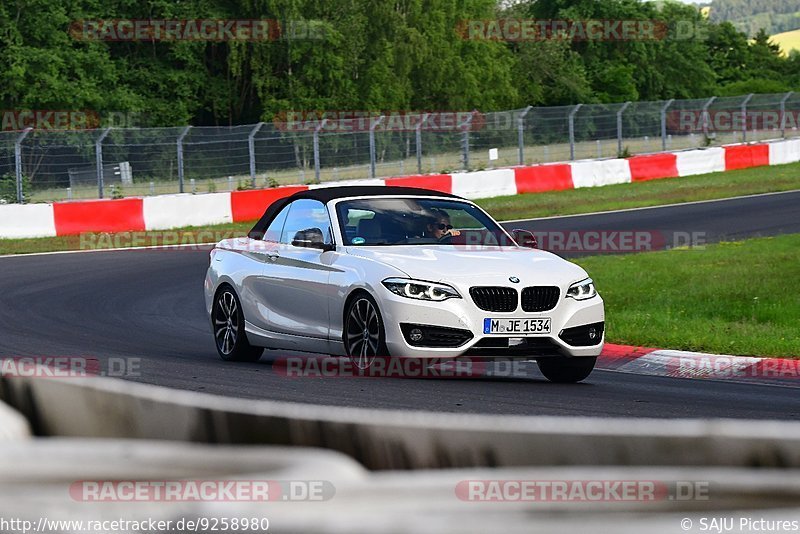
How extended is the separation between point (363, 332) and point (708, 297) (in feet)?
19.9

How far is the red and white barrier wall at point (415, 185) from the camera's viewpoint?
26436 mm

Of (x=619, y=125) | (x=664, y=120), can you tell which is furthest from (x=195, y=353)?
(x=664, y=120)

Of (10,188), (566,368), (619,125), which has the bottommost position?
(566,368)

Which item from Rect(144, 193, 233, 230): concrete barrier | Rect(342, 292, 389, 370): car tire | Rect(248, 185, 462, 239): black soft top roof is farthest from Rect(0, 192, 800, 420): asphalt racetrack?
Rect(144, 193, 233, 230): concrete barrier

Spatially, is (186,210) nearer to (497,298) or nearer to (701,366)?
(701,366)

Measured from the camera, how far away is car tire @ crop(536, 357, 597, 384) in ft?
33.4

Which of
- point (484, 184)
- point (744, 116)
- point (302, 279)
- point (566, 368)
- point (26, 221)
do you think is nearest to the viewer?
point (566, 368)

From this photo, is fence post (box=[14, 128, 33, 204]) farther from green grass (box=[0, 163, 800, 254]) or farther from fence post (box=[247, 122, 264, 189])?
fence post (box=[247, 122, 264, 189])

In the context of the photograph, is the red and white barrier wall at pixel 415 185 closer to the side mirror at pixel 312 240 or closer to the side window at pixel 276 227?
the side window at pixel 276 227

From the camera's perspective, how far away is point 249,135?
31281 millimetres

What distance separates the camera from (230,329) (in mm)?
11734

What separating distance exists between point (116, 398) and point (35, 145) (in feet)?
84.0
